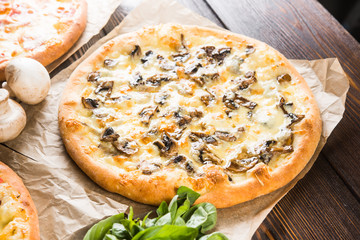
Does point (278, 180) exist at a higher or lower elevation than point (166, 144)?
higher

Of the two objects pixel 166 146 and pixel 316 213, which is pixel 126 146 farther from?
pixel 316 213

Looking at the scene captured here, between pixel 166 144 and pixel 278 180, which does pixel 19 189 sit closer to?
pixel 166 144

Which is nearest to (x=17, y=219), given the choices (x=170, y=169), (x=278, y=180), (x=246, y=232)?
(x=170, y=169)

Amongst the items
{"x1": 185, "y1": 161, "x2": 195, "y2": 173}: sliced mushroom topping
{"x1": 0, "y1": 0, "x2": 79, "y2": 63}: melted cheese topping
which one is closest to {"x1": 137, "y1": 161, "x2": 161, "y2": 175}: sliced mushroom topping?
{"x1": 185, "y1": 161, "x2": 195, "y2": 173}: sliced mushroom topping

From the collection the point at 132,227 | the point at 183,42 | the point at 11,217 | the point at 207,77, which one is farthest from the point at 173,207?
the point at 183,42

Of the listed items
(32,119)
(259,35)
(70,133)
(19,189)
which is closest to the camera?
(19,189)

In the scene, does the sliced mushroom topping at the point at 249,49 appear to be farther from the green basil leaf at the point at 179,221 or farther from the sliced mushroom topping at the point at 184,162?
the green basil leaf at the point at 179,221
